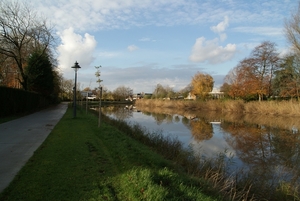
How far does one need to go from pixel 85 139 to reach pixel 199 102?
123ft

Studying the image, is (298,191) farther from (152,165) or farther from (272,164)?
(152,165)

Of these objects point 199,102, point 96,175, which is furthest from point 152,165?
point 199,102

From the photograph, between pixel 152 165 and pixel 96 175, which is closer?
pixel 96 175

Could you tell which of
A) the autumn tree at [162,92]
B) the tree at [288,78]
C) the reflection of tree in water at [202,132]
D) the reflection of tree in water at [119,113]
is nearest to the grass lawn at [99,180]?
the reflection of tree in water at [202,132]

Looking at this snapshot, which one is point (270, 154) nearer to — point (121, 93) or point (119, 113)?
point (119, 113)

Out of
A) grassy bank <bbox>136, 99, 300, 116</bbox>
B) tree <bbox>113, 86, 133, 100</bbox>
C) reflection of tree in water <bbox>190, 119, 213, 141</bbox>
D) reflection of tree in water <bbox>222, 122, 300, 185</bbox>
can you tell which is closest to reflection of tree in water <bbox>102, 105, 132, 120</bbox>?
reflection of tree in water <bbox>190, 119, 213, 141</bbox>

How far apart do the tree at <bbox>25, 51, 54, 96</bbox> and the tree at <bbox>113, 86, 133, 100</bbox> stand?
169ft

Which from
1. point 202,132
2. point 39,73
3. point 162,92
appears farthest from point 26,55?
point 162,92

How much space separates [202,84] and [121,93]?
39.8 meters

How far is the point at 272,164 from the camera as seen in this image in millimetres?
8719

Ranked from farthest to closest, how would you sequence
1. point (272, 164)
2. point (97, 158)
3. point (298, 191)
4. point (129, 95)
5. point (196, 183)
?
point (129, 95), point (272, 164), point (97, 158), point (298, 191), point (196, 183)

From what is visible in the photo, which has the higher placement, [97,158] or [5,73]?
[5,73]

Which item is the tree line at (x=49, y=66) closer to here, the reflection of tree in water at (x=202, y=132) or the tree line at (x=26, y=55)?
the tree line at (x=26, y=55)

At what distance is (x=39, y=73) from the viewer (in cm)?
3203
